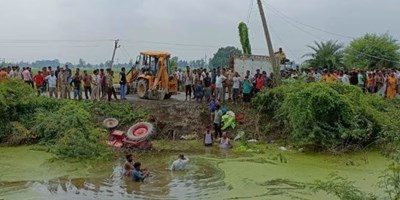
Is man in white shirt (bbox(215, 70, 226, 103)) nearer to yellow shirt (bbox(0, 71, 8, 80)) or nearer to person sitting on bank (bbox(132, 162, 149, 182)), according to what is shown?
yellow shirt (bbox(0, 71, 8, 80))

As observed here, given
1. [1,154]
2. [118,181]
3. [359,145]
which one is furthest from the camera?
[359,145]

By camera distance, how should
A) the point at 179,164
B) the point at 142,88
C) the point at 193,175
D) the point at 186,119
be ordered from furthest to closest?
the point at 142,88 → the point at 186,119 → the point at 179,164 → the point at 193,175

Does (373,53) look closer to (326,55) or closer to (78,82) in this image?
(326,55)

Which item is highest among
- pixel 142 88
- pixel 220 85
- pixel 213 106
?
pixel 220 85

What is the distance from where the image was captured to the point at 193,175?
1717 centimetres

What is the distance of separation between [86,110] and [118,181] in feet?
28.1

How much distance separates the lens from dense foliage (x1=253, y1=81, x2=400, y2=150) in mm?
21484

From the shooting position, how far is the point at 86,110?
79.8 ft

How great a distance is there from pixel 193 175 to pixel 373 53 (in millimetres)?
32124

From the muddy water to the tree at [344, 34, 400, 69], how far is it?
2527 cm

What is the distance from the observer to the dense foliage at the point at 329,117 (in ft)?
70.5

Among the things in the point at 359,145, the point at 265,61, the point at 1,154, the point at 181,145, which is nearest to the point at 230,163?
the point at 181,145

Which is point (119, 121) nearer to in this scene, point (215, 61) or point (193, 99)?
point (193, 99)

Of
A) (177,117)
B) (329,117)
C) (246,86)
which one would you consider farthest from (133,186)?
(246,86)
